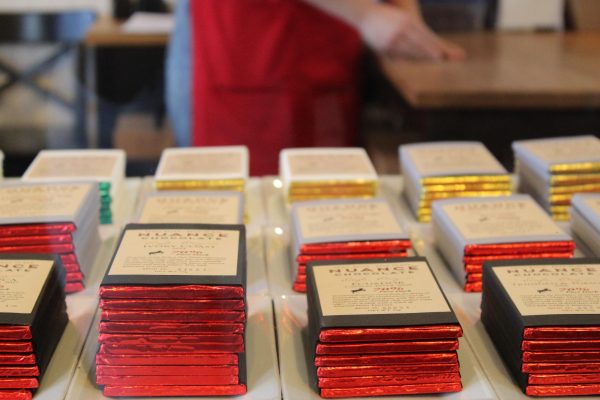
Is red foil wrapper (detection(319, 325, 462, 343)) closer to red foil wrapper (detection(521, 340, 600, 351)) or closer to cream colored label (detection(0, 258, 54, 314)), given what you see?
red foil wrapper (detection(521, 340, 600, 351))

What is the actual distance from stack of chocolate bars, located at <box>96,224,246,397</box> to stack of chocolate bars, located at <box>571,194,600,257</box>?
1.53 feet

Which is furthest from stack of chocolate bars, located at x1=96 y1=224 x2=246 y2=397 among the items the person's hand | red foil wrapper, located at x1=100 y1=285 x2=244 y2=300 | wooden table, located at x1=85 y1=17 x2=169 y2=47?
wooden table, located at x1=85 y1=17 x2=169 y2=47

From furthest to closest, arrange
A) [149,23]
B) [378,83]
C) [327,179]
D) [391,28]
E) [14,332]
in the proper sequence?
[149,23]
[378,83]
[391,28]
[327,179]
[14,332]

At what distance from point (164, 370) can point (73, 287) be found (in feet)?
0.72

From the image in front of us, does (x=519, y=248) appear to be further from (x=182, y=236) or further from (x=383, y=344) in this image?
(x=182, y=236)

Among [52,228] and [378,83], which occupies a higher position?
[52,228]

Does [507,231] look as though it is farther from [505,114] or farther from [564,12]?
[564,12]

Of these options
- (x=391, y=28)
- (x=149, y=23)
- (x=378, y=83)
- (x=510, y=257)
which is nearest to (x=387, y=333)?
(x=510, y=257)

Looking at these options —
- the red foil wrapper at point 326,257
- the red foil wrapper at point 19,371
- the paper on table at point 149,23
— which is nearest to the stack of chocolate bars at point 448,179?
the red foil wrapper at point 326,257

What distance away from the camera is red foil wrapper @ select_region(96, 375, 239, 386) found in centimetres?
69

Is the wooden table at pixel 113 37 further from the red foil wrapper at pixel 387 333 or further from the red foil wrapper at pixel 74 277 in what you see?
the red foil wrapper at pixel 387 333

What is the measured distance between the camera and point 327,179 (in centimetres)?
105

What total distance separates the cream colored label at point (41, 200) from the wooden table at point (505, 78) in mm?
850

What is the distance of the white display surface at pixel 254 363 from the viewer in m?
0.70
